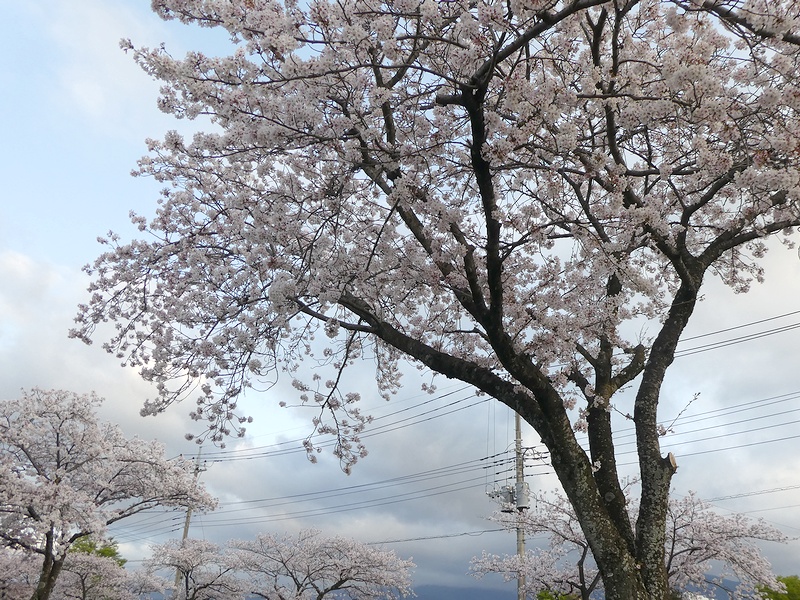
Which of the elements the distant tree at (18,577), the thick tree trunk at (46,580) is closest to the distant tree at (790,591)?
the thick tree trunk at (46,580)

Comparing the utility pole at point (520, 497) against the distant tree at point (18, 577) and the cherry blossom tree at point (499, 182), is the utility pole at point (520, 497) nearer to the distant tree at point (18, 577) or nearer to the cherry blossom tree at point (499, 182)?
the cherry blossom tree at point (499, 182)

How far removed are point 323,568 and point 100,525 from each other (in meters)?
11.3

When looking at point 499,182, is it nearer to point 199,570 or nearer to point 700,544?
point 700,544

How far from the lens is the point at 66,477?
13.7 m

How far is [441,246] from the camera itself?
562 cm

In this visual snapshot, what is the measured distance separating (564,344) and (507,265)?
1.57 m

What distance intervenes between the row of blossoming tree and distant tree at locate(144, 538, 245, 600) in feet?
0.16

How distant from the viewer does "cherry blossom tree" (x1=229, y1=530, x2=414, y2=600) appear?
71.4 feet

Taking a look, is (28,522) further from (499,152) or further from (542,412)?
(499,152)

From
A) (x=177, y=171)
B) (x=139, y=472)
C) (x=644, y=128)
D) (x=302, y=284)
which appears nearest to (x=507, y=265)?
(x=644, y=128)

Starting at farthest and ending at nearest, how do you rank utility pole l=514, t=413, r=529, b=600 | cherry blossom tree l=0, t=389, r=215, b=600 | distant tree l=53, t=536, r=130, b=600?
distant tree l=53, t=536, r=130, b=600
utility pole l=514, t=413, r=529, b=600
cherry blossom tree l=0, t=389, r=215, b=600

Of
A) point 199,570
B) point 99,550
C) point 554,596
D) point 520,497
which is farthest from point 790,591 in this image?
point 99,550

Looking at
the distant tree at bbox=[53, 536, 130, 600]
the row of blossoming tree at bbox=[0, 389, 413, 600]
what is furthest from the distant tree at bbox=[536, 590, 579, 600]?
the distant tree at bbox=[53, 536, 130, 600]

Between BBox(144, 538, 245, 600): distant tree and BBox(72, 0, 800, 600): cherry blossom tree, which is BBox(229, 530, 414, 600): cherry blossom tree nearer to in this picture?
BBox(144, 538, 245, 600): distant tree
